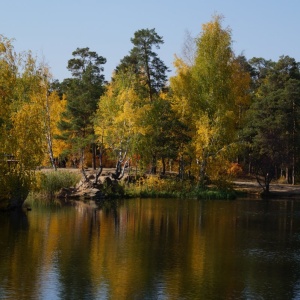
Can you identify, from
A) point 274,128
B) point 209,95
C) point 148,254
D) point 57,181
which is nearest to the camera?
point 148,254

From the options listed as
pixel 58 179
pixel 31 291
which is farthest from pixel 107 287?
pixel 58 179

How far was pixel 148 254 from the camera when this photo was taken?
2292cm

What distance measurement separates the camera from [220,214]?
36719mm

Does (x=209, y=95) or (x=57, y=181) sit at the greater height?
(x=209, y=95)

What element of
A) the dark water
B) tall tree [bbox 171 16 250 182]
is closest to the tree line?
tall tree [bbox 171 16 250 182]

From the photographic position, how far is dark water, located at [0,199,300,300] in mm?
17453

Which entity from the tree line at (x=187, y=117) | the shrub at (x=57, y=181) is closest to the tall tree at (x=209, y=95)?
the tree line at (x=187, y=117)

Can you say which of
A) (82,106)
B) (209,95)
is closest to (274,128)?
(209,95)

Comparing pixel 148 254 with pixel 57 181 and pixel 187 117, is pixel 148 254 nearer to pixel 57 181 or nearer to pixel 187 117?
pixel 57 181

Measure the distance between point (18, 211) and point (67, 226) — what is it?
6035mm

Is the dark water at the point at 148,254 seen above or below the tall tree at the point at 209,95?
below

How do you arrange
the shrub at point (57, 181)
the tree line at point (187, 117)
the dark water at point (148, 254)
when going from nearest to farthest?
the dark water at point (148, 254)
the shrub at point (57, 181)
the tree line at point (187, 117)

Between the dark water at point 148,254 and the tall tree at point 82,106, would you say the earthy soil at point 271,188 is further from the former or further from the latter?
the dark water at point 148,254

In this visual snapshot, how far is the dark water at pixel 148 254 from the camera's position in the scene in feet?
57.3
